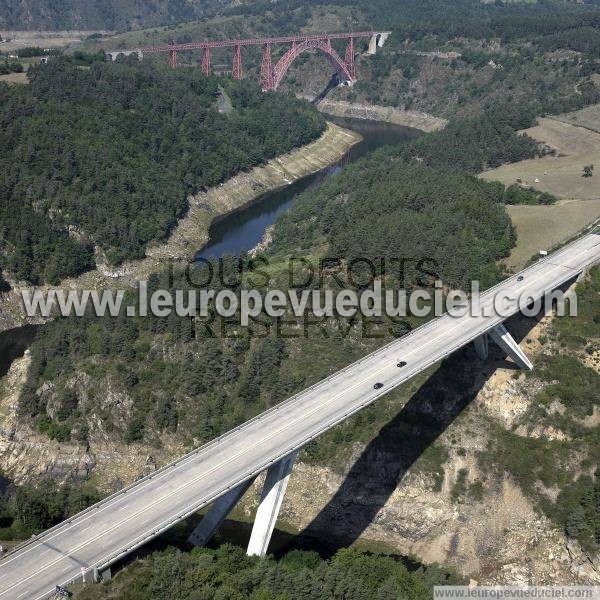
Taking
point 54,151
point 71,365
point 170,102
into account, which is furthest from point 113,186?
point 71,365

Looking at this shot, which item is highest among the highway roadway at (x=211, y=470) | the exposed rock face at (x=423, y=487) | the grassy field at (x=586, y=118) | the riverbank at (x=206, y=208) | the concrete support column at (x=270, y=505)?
the grassy field at (x=586, y=118)

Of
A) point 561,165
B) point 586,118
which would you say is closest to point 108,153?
point 561,165

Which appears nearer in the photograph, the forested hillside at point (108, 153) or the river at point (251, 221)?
the forested hillside at point (108, 153)

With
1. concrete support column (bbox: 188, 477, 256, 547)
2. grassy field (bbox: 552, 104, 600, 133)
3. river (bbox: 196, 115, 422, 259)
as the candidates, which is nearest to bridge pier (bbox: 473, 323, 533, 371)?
concrete support column (bbox: 188, 477, 256, 547)

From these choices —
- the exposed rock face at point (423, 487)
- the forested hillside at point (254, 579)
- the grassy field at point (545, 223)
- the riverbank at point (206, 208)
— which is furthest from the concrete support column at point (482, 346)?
the riverbank at point (206, 208)

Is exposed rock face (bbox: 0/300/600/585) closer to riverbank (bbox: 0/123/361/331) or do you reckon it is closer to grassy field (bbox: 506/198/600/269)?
grassy field (bbox: 506/198/600/269)

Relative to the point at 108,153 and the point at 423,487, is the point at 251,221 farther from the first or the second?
the point at 423,487

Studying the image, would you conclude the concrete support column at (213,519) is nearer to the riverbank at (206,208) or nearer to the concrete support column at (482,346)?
the concrete support column at (482,346)
